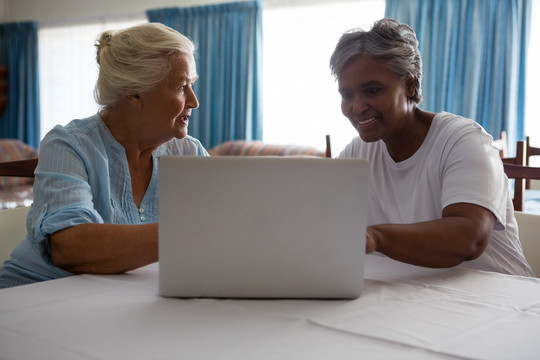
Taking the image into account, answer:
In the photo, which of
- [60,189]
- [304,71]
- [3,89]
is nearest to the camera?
[60,189]

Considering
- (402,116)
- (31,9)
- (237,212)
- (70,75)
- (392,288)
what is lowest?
(392,288)

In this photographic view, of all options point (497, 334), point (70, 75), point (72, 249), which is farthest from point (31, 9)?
point (497, 334)

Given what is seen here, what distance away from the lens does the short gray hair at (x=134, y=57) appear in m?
1.41

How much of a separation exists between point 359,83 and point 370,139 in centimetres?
16

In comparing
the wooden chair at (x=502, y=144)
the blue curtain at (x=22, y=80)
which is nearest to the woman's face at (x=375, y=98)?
the wooden chair at (x=502, y=144)

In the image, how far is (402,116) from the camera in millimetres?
1468

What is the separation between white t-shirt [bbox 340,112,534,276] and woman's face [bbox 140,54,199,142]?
56cm

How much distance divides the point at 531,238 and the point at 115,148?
1.13 m

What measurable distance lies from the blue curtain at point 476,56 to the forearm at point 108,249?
3.71 m

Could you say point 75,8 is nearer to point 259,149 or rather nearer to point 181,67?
point 259,149

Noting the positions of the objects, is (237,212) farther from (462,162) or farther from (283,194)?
(462,162)

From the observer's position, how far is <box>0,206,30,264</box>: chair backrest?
59.3 inches

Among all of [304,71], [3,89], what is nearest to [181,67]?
[304,71]

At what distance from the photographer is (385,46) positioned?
→ 4.58 feet
